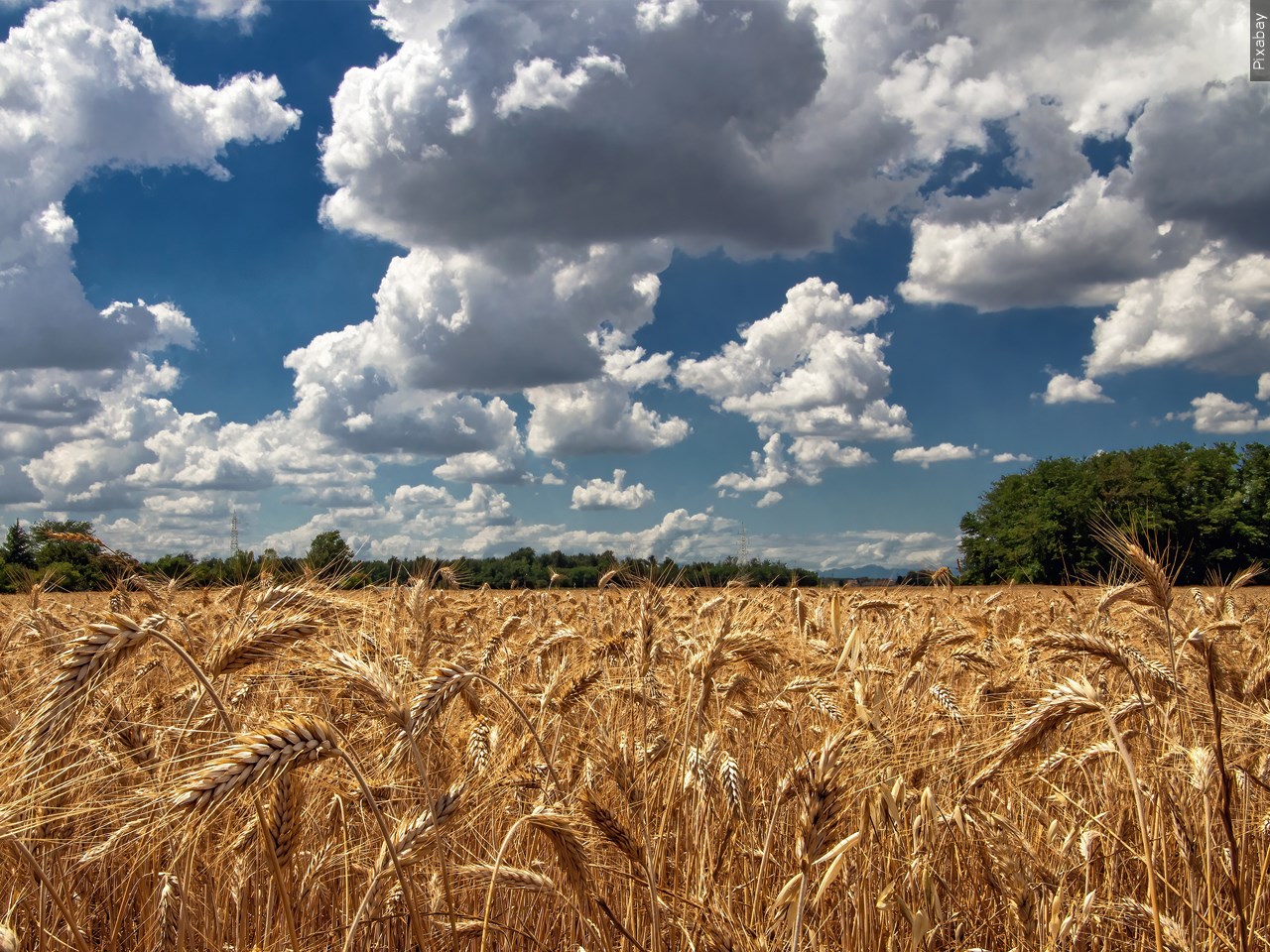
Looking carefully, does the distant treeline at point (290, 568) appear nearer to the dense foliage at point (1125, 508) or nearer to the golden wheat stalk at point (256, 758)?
the golden wheat stalk at point (256, 758)

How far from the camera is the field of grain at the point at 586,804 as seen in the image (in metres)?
2.41

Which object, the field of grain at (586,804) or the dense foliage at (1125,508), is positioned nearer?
the field of grain at (586,804)

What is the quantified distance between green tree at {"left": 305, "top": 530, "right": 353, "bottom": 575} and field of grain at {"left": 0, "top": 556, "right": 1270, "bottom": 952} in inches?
14.5

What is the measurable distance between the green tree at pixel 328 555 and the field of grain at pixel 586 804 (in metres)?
0.37

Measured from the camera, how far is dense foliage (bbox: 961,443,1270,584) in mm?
77875

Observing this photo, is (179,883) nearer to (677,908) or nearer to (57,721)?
(57,721)

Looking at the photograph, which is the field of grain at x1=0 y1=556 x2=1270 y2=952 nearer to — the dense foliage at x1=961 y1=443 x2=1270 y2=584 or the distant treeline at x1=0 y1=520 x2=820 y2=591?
the distant treeline at x1=0 y1=520 x2=820 y2=591

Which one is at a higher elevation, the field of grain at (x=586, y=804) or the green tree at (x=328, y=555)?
the green tree at (x=328, y=555)

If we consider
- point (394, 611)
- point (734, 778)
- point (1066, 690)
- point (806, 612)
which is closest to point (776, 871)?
point (734, 778)

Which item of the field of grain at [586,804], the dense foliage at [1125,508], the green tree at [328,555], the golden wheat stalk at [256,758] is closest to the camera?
the golden wheat stalk at [256,758]

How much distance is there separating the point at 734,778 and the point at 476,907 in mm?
1180

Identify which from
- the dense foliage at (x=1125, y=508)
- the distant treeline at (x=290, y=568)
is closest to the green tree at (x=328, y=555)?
the distant treeline at (x=290, y=568)

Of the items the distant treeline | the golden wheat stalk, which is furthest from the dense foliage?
the golden wheat stalk

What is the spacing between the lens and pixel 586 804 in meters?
2.64
